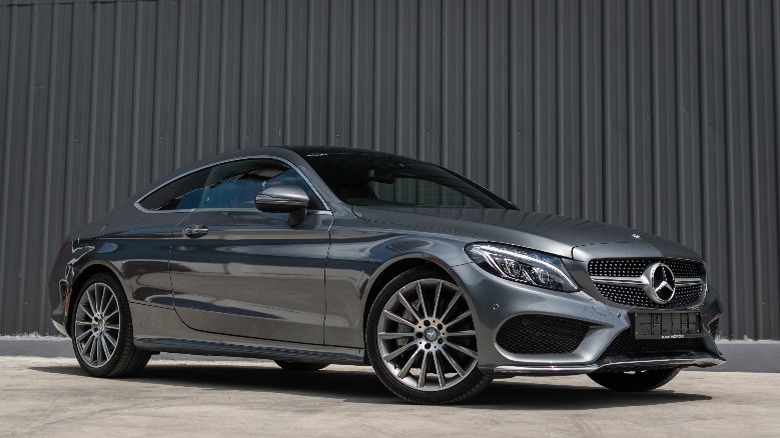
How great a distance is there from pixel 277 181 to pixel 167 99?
541 centimetres

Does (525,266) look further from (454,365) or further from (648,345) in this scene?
(648,345)

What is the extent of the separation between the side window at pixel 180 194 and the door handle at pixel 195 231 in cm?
27

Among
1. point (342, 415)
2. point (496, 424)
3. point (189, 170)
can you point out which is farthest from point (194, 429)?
point (189, 170)

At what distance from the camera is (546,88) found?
11391mm

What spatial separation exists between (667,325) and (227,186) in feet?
9.66

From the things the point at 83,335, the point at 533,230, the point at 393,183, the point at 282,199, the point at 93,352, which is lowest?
the point at 93,352

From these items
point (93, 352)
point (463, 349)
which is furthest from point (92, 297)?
point (463, 349)

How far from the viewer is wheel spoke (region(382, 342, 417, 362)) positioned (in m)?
5.91

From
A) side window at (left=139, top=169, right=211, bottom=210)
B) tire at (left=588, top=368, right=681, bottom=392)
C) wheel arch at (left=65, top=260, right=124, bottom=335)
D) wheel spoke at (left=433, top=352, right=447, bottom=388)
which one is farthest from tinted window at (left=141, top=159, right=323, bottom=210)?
tire at (left=588, top=368, right=681, bottom=392)

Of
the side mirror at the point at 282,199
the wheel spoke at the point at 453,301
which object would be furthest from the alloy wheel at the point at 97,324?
the wheel spoke at the point at 453,301

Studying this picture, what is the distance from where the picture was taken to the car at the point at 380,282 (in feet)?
18.7

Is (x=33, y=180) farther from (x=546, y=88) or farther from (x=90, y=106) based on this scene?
(x=546, y=88)

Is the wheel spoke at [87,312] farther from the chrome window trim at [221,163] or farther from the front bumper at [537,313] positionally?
the front bumper at [537,313]

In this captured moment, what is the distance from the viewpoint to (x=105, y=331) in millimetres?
7781
